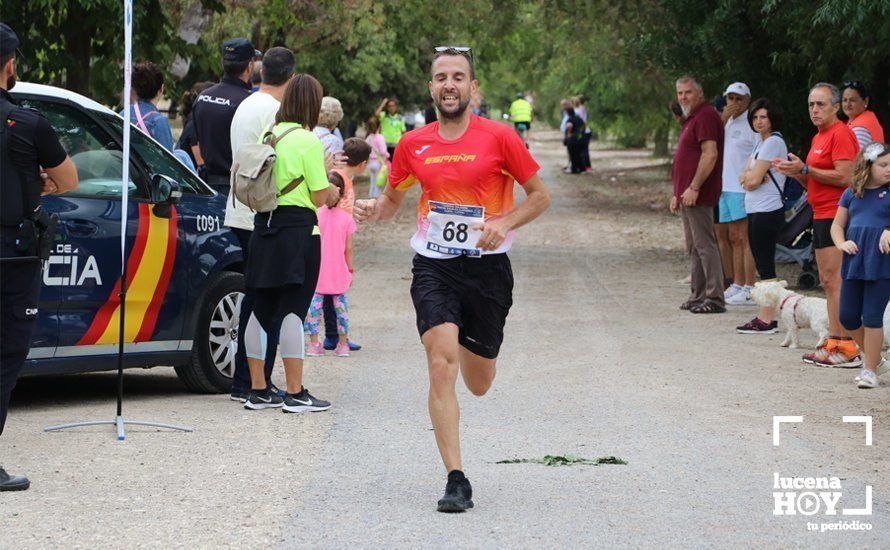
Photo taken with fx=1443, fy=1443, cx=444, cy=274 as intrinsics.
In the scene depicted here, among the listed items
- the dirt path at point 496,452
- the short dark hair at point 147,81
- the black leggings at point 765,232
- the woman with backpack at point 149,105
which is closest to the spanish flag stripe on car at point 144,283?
the dirt path at point 496,452

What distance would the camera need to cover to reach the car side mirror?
8781mm

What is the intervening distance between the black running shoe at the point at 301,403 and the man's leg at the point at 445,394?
261 centimetres

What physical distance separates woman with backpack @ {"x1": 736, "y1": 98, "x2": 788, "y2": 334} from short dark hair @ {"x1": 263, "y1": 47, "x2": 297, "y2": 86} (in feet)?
17.7

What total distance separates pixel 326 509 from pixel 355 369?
451cm

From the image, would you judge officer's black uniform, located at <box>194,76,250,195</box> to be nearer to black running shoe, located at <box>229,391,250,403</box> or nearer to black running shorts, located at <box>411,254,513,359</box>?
black running shoe, located at <box>229,391,250,403</box>

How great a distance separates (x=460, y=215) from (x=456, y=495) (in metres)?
1.27

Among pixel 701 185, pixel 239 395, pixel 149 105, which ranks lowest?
pixel 239 395

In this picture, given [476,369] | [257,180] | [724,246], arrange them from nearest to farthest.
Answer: [476,369] < [257,180] < [724,246]

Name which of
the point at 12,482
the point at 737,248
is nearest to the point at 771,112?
the point at 737,248

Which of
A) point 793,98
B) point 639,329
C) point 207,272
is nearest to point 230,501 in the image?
point 207,272

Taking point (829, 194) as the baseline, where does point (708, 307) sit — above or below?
below

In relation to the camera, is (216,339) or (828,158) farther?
(828,158)

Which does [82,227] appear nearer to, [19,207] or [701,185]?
[19,207]

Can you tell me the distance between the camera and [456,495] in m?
6.29
